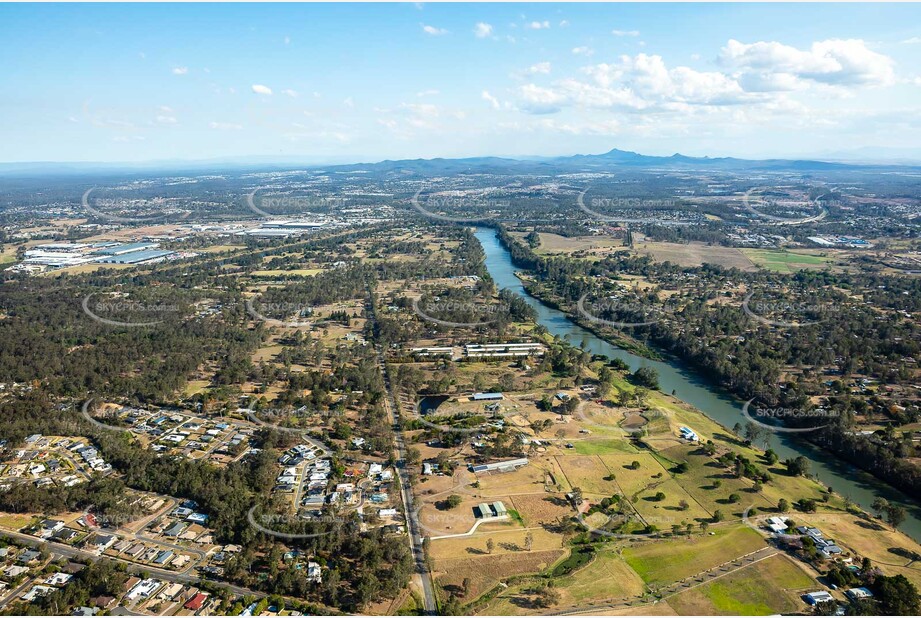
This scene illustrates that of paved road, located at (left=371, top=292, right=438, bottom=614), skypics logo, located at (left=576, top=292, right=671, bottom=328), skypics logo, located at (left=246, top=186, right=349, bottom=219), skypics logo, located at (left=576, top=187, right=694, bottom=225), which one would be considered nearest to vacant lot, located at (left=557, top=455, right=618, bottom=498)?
paved road, located at (left=371, top=292, right=438, bottom=614)

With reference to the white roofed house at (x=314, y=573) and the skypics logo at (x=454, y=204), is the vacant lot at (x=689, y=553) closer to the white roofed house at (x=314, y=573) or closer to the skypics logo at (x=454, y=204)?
the white roofed house at (x=314, y=573)

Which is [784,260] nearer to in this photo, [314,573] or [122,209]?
[314,573]

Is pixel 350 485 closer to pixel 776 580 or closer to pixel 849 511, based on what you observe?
pixel 776 580

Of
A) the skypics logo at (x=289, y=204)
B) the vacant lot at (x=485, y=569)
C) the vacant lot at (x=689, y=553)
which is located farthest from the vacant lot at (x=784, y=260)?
the skypics logo at (x=289, y=204)

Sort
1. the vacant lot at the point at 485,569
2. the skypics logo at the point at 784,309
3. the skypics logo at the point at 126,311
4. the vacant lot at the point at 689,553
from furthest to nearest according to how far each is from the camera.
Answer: the skypics logo at the point at 784,309 < the skypics logo at the point at 126,311 < the vacant lot at the point at 689,553 < the vacant lot at the point at 485,569

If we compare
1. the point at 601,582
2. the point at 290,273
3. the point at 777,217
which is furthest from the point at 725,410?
the point at 777,217
